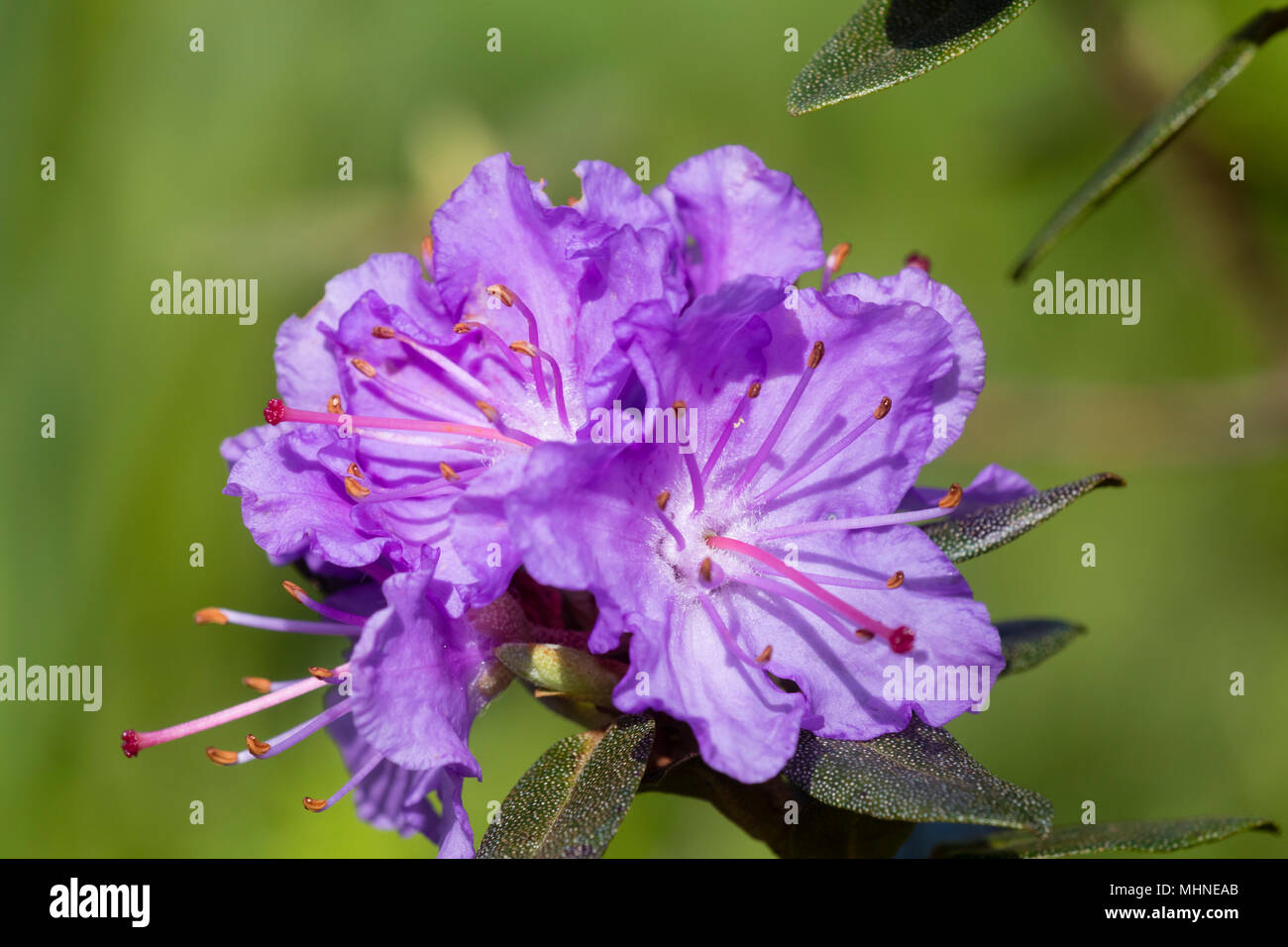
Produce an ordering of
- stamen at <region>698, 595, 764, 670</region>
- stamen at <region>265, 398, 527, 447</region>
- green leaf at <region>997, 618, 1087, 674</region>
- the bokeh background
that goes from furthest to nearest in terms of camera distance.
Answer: the bokeh background, green leaf at <region>997, 618, 1087, 674</region>, stamen at <region>265, 398, 527, 447</region>, stamen at <region>698, 595, 764, 670</region>

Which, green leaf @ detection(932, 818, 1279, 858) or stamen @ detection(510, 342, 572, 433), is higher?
stamen @ detection(510, 342, 572, 433)

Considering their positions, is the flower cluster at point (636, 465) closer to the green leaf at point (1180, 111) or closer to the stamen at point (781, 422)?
the stamen at point (781, 422)

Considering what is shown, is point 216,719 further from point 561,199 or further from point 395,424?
point 561,199

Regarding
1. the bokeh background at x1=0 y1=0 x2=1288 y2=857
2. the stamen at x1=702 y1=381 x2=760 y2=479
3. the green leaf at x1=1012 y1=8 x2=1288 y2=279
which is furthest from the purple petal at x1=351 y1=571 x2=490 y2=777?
the bokeh background at x1=0 y1=0 x2=1288 y2=857

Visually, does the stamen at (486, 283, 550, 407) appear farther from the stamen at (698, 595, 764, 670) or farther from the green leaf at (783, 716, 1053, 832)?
the green leaf at (783, 716, 1053, 832)

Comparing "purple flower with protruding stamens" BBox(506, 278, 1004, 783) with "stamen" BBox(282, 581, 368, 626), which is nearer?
"purple flower with protruding stamens" BBox(506, 278, 1004, 783)

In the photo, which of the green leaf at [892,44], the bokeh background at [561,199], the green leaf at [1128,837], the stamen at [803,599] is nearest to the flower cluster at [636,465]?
the stamen at [803,599]
